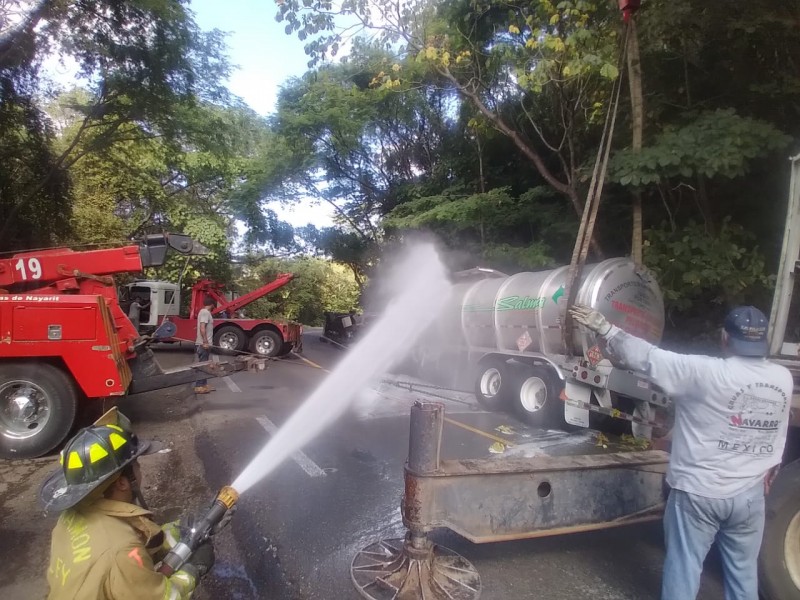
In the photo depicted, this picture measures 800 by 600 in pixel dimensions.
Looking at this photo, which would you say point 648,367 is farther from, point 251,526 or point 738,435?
point 251,526

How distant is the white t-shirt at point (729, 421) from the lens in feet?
8.41

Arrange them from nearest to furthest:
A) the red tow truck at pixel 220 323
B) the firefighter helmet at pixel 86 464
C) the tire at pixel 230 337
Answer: the firefighter helmet at pixel 86 464, the tire at pixel 230 337, the red tow truck at pixel 220 323

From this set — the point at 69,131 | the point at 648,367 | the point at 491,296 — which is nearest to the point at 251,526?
the point at 648,367

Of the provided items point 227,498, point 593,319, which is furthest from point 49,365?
point 593,319

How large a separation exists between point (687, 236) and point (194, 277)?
60.6ft

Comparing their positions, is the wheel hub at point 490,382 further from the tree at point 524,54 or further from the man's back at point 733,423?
the man's back at point 733,423

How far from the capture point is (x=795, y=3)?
7.15 metres

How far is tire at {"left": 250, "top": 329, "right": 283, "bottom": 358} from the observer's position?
54.5 ft

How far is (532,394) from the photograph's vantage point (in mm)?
8547

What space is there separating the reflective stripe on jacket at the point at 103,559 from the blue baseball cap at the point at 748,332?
9.00ft

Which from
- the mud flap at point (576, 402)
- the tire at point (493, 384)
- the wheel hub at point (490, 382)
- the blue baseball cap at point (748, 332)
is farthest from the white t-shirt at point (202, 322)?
the blue baseball cap at point (748, 332)

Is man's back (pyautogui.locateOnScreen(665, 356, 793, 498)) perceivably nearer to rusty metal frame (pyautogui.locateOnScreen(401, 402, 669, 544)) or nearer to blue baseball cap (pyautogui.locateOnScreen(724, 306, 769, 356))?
blue baseball cap (pyautogui.locateOnScreen(724, 306, 769, 356))

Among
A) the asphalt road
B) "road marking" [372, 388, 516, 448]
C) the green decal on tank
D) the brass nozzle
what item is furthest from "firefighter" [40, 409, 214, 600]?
the green decal on tank

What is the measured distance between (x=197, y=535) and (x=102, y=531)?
52cm
